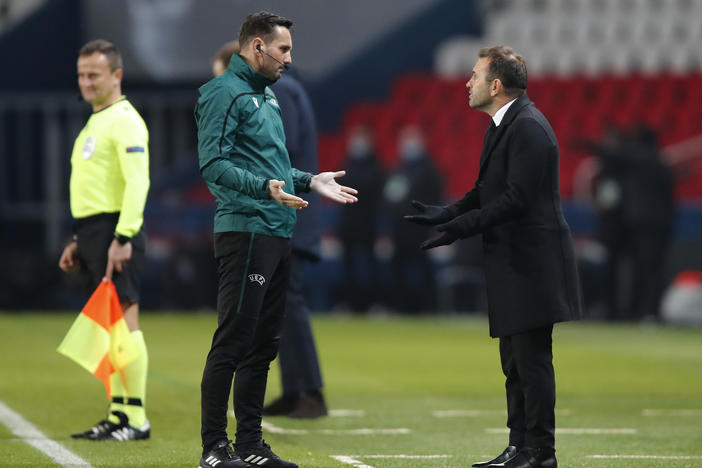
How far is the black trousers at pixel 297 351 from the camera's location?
7578 mm

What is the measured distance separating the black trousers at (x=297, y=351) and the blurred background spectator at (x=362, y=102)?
1027cm

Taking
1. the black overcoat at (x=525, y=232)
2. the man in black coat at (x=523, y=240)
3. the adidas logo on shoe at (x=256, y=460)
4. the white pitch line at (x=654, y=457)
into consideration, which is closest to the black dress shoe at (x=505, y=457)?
the man in black coat at (x=523, y=240)

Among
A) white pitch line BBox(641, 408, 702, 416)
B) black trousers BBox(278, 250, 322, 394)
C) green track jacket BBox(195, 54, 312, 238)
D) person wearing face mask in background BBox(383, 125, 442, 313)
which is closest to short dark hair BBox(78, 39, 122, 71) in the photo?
green track jacket BBox(195, 54, 312, 238)

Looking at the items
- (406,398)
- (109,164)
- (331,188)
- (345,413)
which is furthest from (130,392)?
(406,398)

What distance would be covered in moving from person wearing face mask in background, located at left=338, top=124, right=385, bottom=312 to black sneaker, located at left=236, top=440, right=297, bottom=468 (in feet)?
40.2

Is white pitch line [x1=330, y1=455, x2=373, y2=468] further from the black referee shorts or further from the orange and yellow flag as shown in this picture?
the black referee shorts

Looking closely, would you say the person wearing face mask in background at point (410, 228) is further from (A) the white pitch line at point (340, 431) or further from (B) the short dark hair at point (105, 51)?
(B) the short dark hair at point (105, 51)

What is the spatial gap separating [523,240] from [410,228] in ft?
40.6

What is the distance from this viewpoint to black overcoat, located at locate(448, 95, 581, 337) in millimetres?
5367

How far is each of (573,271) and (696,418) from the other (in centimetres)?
281

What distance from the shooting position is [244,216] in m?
5.43

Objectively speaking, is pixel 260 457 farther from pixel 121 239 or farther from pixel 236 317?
pixel 121 239

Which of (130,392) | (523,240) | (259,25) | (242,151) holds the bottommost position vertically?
(130,392)

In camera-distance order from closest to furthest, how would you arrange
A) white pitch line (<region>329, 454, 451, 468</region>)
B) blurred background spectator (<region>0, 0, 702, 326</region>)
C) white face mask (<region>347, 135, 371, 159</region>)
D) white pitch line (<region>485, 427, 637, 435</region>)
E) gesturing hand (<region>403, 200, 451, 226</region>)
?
gesturing hand (<region>403, 200, 451, 226</region>), white pitch line (<region>329, 454, 451, 468</region>), white pitch line (<region>485, 427, 637, 435</region>), white face mask (<region>347, 135, 371, 159</region>), blurred background spectator (<region>0, 0, 702, 326</region>)
